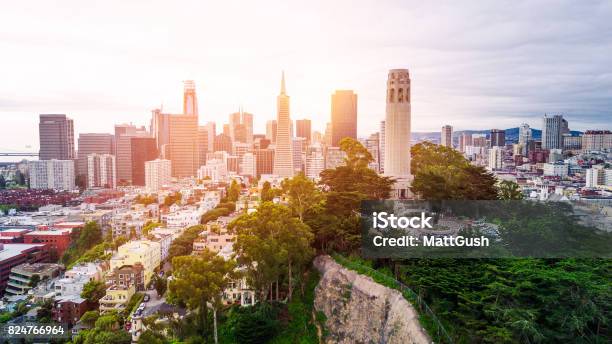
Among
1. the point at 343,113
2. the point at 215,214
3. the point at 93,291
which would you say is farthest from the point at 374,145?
the point at 93,291

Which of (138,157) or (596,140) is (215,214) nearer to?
(596,140)

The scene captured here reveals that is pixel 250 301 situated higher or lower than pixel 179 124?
lower

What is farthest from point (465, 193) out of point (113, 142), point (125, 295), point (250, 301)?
point (113, 142)

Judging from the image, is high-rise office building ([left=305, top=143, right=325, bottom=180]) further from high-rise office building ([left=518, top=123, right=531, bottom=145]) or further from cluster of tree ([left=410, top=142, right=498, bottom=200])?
cluster of tree ([left=410, top=142, right=498, bottom=200])

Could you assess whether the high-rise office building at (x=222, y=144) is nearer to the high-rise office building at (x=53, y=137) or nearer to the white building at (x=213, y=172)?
the white building at (x=213, y=172)

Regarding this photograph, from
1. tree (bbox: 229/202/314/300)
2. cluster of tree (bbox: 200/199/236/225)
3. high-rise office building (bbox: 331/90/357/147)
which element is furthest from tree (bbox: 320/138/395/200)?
high-rise office building (bbox: 331/90/357/147)

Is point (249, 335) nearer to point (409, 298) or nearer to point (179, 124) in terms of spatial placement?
point (409, 298)
